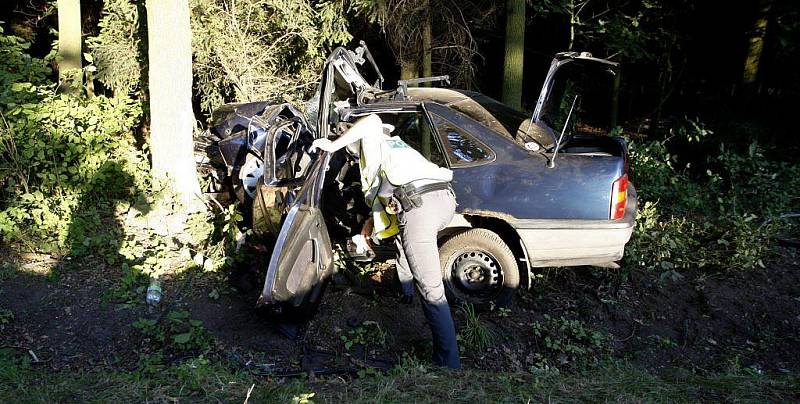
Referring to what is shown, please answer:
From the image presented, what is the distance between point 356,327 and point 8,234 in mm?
3658

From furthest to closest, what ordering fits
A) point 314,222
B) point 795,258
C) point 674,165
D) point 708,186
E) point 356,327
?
point 674,165 → point 708,186 → point 795,258 → point 356,327 → point 314,222

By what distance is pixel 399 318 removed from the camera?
5.46 meters

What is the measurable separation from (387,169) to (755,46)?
935 cm

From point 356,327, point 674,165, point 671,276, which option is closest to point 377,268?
point 356,327

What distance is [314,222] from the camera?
16.3 feet

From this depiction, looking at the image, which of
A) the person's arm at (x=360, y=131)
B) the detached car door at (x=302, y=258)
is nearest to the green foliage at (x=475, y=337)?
the detached car door at (x=302, y=258)

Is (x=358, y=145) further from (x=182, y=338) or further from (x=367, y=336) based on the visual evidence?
(x=182, y=338)

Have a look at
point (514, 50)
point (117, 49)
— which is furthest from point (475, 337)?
point (117, 49)

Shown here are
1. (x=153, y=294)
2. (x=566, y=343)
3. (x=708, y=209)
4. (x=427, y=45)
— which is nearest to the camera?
(x=566, y=343)

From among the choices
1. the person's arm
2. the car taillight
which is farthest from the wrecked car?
the person's arm

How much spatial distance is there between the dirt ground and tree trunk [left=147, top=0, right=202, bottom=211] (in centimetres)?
133

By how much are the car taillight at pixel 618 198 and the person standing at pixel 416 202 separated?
136cm

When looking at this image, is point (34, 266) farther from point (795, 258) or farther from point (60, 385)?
point (795, 258)

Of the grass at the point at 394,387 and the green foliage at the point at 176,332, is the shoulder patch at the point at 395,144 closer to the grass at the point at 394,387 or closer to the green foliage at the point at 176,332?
the grass at the point at 394,387
